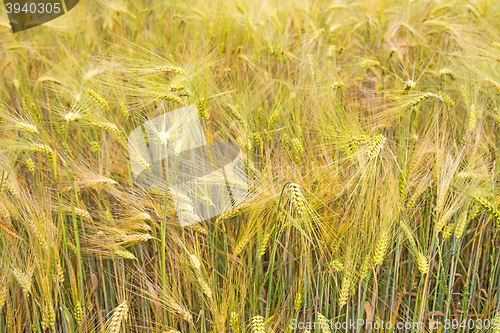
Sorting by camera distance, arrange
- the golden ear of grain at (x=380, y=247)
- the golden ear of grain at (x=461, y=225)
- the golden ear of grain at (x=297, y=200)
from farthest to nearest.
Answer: the golden ear of grain at (x=461, y=225) < the golden ear of grain at (x=380, y=247) < the golden ear of grain at (x=297, y=200)

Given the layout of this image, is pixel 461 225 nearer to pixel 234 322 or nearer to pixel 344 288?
pixel 344 288

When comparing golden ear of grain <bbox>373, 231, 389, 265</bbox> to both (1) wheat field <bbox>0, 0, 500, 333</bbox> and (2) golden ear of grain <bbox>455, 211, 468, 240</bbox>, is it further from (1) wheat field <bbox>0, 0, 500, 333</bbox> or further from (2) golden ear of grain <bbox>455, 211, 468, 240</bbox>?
(2) golden ear of grain <bbox>455, 211, 468, 240</bbox>

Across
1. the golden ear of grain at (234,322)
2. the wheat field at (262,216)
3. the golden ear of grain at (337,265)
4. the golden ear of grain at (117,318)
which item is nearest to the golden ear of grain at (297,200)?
the wheat field at (262,216)

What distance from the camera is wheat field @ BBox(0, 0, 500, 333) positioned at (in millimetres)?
1028

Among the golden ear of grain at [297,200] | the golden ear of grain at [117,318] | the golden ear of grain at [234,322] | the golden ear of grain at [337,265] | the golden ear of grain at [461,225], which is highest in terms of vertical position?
the golden ear of grain at [297,200]

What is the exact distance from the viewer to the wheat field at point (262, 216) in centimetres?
103

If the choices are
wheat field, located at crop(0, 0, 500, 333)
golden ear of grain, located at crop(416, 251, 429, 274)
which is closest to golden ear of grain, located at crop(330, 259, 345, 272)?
wheat field, located at crop(0, 0, 500, 333)

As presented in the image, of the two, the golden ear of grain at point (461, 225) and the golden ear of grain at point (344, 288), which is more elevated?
the golden ear of grain at point (461, 225)

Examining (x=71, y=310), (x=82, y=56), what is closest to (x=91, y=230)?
(x=71, y=310)

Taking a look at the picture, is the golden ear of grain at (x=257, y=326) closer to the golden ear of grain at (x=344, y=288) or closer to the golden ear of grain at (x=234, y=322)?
the golden ear of grain at (x=234, y=322)

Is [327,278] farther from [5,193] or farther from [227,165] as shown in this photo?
[5,193]

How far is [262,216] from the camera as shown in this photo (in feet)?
3.44

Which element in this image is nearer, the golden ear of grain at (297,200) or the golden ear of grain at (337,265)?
the golden ear of grain at (297,200)

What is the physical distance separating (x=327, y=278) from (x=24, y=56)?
5.97ft
